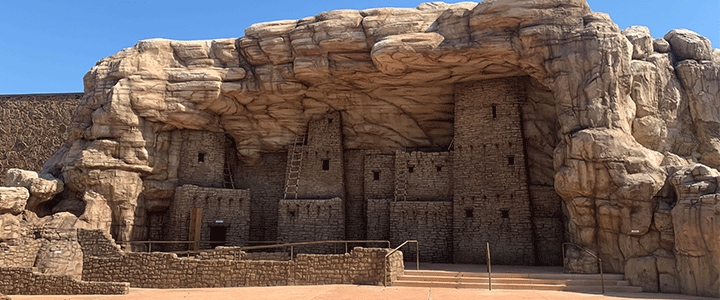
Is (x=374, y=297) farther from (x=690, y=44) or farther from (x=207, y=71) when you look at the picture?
(x=690, y=44)

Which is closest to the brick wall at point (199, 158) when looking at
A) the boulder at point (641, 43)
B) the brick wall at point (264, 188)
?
the brick wall at point (264, 188)

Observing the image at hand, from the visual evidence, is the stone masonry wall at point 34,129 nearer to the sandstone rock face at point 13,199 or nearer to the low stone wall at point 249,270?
the sandstone rock face at point 13,199

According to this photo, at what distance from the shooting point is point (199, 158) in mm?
24234

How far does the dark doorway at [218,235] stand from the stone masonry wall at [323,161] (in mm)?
3803

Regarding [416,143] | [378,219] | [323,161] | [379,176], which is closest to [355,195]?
[379,176]

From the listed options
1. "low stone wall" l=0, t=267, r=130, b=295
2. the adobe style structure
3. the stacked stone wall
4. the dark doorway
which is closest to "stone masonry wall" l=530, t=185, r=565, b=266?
the adobe style structure

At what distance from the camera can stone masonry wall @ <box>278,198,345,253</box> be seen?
72.9 feet

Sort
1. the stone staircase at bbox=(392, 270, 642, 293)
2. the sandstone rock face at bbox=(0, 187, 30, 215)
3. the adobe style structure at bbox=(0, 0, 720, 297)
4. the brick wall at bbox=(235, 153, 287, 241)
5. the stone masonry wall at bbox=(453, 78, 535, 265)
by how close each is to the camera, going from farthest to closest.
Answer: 1. the brick wall at bbox=(235, 153, 287, 241)
2. the stone masonry wall at bbox=(453, 78, 535, 265)
3. the sandstone rock face at bbox=(0, 187, 30, 215)
4. the adobe style structure at bbox=(0, 0, 720, 297)
5. the stone staircase at bbox=(392, 270, 642, 293)

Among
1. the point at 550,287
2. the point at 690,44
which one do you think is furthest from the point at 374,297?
the point at 690,44

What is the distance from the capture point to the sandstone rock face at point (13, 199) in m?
18.0

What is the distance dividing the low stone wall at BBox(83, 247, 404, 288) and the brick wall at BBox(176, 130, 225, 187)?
6402 millimetres

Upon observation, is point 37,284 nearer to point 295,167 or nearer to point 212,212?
point 212,212

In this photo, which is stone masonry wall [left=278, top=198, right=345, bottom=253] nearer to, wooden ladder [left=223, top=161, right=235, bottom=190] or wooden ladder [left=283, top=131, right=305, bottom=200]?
wooden ladder [left=283, top=131, right=305, bottom=200]

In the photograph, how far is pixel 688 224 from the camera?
1451 centimetres
